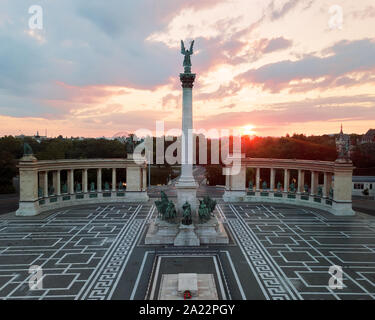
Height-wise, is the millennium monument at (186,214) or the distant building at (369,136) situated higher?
the distant building at (369,136)

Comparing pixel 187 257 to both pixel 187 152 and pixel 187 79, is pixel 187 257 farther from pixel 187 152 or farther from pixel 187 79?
pixel 187 79

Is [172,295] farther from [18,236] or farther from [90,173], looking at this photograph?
[90,173]

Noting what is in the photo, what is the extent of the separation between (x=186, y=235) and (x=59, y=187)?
88.7ft

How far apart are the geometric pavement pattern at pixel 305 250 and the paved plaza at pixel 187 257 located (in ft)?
0.25

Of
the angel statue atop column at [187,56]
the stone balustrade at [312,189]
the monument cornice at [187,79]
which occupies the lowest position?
the stone balustrade at [312,189]

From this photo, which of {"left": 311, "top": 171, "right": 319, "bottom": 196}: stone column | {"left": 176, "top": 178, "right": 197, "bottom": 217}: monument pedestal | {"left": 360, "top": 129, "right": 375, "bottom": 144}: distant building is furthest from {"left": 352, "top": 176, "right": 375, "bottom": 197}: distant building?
{"left": 360, "top": 129, "right": 375, "bottom": 144}: distant building

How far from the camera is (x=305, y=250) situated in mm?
27344

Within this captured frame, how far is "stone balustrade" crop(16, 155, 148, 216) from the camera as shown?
1615 inches

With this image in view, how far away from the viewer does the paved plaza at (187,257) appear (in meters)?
20.0

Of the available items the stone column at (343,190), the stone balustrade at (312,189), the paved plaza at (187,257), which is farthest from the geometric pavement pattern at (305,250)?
the stone balustrade at (312,189)

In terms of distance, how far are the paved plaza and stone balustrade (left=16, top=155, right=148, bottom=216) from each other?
3.46 metres

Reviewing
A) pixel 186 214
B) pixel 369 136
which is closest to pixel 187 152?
pixel 186 214

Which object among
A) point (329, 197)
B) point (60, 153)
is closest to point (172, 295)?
point (329, 197)

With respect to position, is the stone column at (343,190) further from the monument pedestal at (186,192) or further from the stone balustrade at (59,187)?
the stone balustrade at (59,187)
